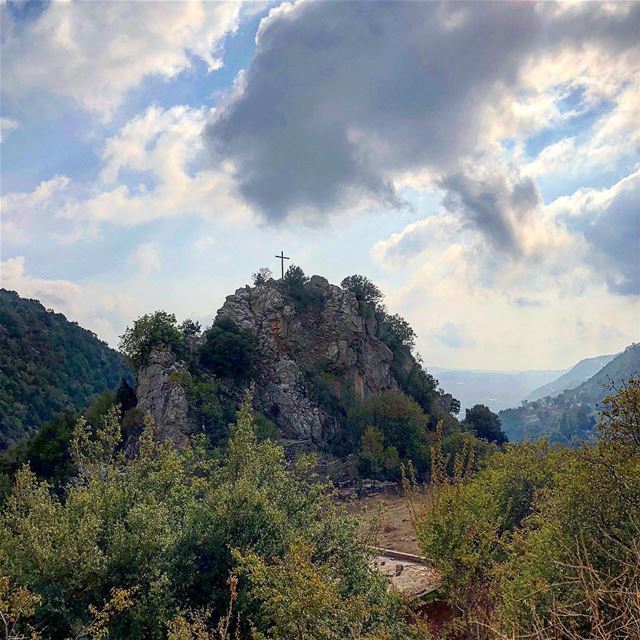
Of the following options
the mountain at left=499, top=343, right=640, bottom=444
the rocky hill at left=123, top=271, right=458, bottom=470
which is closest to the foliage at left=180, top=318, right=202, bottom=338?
the rocky hill at left=123, top=271, right=458, bottom=470

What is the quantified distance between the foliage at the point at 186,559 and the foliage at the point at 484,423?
4821 centimetres

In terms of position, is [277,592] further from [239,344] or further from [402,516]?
[239,344]

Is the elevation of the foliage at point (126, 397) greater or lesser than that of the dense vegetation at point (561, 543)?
greater

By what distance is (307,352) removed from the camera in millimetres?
50000

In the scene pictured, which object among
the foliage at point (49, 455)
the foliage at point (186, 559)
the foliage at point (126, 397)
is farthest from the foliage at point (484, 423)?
the foliage at point (186, 559)

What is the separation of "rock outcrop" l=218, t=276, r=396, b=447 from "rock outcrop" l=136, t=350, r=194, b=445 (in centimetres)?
814

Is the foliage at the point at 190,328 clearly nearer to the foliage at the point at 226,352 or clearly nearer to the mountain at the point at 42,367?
the foliage at the point at 226,352

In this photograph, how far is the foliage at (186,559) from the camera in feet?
31.4

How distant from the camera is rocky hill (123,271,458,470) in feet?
130

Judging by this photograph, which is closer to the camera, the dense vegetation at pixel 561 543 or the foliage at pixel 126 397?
the dense vegetation at pixel 561 543

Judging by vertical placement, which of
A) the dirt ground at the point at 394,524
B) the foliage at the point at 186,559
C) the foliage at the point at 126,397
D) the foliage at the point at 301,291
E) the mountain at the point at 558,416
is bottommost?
the mountain at the point at 558,416

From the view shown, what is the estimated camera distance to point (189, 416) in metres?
38.6

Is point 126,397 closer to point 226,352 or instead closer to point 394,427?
point 226,352

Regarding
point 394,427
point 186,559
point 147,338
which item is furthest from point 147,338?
point 186,559
